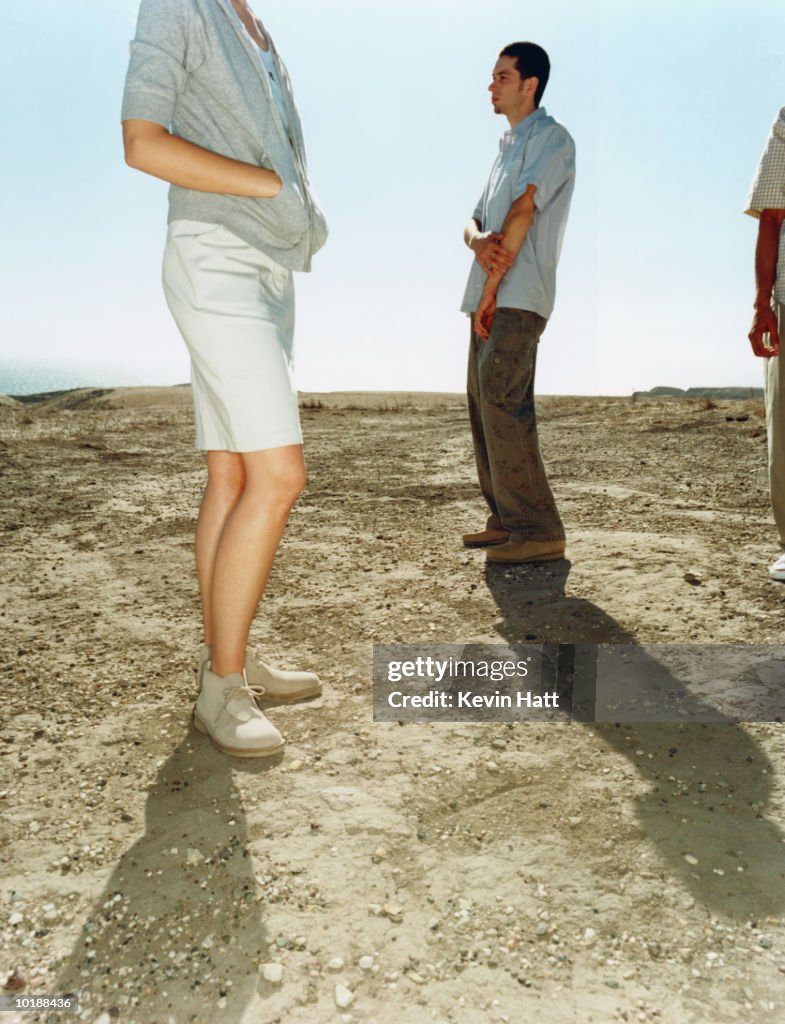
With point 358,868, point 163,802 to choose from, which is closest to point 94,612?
point 163,802

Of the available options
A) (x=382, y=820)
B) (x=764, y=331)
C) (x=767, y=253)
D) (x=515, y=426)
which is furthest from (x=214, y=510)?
(x=767, y=253)

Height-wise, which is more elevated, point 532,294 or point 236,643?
point 532,294

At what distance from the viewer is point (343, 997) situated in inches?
50.8

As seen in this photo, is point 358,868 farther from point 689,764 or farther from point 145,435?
point 145,435

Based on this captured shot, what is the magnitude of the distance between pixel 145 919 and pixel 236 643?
0.74 metres

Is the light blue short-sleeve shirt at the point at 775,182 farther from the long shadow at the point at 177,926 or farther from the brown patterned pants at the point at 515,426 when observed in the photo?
the long shadow at the point at 177,926

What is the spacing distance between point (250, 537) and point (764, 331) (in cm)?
246

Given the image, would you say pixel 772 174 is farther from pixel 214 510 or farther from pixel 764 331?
pixel 214 510

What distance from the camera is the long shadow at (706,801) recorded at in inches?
60.5

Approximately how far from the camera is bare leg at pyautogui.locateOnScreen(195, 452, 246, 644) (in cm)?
219

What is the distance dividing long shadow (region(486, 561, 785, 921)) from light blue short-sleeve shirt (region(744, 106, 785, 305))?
5.58 ft

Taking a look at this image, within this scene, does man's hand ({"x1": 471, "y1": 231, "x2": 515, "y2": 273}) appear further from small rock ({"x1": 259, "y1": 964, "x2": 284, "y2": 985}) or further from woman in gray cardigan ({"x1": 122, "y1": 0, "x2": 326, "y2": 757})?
small rock ({"x1": 259, "y1": 964, "x2": 284, "y2": 985})

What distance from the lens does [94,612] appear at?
3.05 meters

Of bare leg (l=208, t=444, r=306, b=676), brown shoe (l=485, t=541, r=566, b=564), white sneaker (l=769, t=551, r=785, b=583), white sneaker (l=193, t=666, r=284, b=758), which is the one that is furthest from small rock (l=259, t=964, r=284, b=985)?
white sneaker (l=769, t=551, r=785, b=583)
